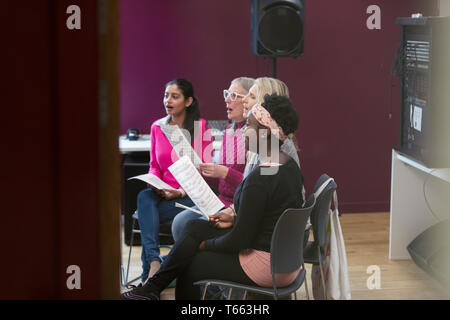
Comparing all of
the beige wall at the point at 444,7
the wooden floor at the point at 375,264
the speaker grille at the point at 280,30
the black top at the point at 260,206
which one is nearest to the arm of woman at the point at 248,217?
the black top at the point at 260,206

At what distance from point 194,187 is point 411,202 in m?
1.87


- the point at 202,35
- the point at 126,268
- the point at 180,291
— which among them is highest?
the point at 202,35

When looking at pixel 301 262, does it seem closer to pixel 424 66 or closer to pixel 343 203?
pixel 424 66

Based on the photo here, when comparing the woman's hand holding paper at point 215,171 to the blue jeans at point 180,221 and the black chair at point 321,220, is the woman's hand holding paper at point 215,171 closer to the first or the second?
the blue jeans at point 180,221

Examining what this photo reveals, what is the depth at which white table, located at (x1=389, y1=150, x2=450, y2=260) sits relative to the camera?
4.25 metres

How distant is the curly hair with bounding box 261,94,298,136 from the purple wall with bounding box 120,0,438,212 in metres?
2.28

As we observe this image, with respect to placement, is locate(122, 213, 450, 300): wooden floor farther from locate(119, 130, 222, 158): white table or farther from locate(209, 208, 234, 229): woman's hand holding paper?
locate(209, 208, 234, 229): woman's hand holding paper

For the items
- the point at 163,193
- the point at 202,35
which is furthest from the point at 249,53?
the point at 163,193

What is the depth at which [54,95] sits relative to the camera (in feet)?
3.98

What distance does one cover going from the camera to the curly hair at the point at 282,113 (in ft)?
9.27

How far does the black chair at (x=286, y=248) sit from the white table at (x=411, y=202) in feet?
5.96

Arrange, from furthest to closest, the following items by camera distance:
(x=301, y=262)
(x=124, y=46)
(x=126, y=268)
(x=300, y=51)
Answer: (x=124, y=46) < (x=300, y=51) < (x=126, y=268) < (x=301, y=262)

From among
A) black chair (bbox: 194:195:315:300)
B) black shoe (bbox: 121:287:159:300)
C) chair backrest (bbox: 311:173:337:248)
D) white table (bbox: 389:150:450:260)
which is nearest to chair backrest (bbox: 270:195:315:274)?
black chair (bbox: 194:195:315:300)

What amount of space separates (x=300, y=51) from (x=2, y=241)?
3.55 m
